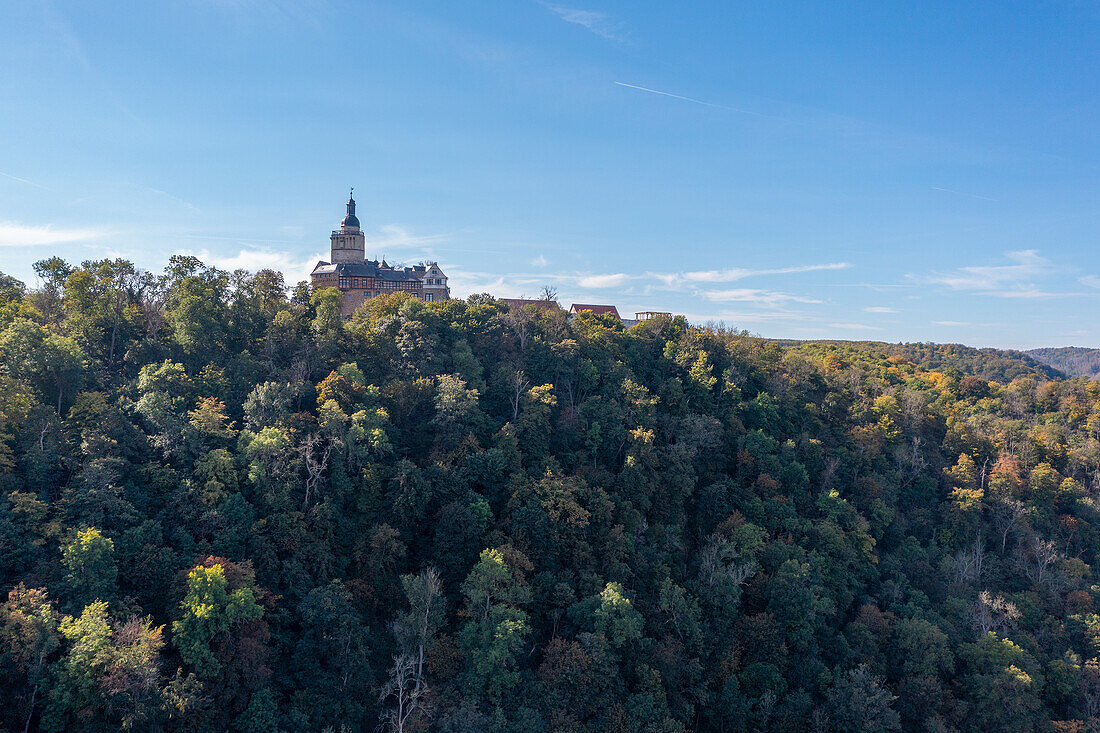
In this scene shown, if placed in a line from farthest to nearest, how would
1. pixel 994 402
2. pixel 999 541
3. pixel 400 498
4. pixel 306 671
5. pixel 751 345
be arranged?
pixel 994 402
pixel 751 345
pixel 999 541
pixel 400 498
pixel 306 671

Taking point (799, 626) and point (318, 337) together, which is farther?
point (318, 337)

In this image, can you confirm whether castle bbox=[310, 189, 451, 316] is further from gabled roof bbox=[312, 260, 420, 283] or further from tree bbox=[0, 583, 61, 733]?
tree bbox=[0, 583, 61, 733]

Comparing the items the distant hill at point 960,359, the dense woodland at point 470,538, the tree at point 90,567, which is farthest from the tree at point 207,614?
the distant hill at point 960,359

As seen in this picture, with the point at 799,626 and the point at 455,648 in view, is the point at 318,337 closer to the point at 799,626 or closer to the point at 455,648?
the point at 455,648

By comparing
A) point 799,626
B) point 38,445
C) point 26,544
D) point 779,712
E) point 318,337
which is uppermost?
point 318,337

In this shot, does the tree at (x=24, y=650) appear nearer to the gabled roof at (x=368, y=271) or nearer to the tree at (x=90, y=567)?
the tree at (x=90, y=567)

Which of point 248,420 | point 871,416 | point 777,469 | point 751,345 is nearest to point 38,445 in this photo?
point 248,420

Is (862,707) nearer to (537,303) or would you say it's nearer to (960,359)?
(537,303)

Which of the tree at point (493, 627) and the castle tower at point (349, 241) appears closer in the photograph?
the tree at point (493, 627)
